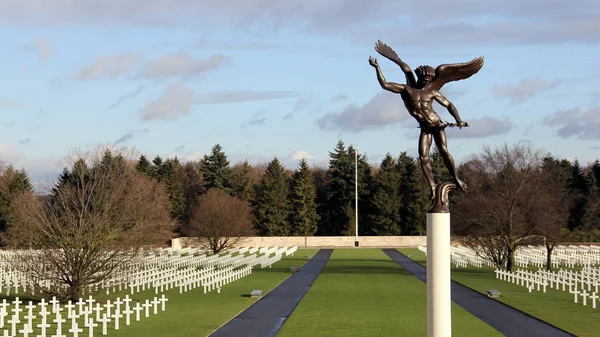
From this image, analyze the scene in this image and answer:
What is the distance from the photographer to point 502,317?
29.6 metres

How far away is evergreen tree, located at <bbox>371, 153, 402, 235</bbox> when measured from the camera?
360ft

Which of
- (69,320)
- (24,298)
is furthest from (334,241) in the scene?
(69,320)

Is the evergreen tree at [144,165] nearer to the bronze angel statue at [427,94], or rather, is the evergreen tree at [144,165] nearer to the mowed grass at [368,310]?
the mowed grass at [368,310]

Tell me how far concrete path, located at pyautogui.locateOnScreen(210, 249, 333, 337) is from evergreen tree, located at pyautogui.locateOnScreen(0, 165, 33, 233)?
4709 cm

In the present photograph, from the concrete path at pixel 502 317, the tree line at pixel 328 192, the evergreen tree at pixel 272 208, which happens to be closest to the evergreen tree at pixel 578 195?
the tree line at pixel 328 192

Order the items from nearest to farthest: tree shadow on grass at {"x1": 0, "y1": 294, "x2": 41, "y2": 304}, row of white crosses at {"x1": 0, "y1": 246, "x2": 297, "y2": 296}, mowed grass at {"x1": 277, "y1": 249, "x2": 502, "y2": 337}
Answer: mowed grass at {"x1": 277, "y1": 249, "x2": 502, "y2": 337} → tree shadow on grass at {"x1": 0, "y1": 294, "x2": 41, "y2": 304} → row of white crosses at {"x1": 0, "y1": 246, "x2": 297, "y2": 296}

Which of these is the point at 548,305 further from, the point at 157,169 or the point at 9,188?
the point at 157,169

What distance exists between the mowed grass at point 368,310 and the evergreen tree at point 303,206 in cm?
5793

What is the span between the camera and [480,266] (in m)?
62.6

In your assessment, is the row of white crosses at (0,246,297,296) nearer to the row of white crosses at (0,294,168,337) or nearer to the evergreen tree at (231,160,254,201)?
the row of white crosses at (0,294,168,337)

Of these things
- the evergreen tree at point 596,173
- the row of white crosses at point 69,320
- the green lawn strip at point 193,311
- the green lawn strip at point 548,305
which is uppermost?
the evergreen tree at point 596,173

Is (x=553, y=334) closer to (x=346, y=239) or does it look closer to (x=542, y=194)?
(x=542, y=194)

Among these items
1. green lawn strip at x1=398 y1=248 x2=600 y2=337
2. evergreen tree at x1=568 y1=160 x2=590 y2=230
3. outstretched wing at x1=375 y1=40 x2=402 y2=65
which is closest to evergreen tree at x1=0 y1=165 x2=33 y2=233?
green lawn strip at x1=398 y1=248 x2=600 y2=337

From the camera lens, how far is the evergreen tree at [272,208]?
10906cm
